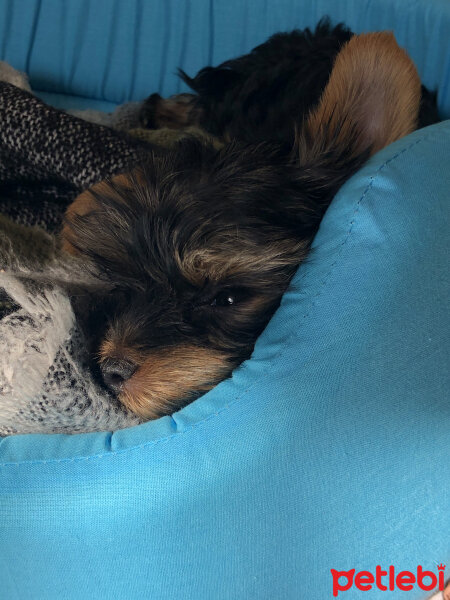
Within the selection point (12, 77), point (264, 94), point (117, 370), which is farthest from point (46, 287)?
point (12, 77)

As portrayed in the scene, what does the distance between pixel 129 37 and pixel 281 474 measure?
273 centimetres

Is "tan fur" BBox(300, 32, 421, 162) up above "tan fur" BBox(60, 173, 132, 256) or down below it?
above

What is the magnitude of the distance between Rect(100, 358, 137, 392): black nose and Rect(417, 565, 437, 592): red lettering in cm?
75

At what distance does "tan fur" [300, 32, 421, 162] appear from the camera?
1.34 meters

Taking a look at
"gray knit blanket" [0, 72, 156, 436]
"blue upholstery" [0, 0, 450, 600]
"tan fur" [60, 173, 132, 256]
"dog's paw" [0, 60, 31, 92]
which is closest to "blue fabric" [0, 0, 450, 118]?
"dog's paw" [0, 60, 31, 92]

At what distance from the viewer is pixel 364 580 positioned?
3.84ft

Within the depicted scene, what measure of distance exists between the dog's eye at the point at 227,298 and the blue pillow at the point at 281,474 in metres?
0.17

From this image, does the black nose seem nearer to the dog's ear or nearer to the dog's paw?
the dog's ear

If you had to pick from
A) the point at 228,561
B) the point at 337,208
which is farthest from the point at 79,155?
the point at 228,561

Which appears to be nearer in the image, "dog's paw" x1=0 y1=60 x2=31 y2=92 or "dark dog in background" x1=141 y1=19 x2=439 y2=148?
"dark dog in background" x1=141 y1=19 x2=439 y2=148

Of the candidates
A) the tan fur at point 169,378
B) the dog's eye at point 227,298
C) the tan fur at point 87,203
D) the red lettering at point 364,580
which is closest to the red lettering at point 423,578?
the red lettering at point 364,580

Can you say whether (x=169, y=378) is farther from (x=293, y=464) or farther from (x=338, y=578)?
(x=338, y=578)

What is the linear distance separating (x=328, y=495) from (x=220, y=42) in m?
2.70

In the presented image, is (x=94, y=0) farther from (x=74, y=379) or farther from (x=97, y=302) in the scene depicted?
(x=74, y=379)
